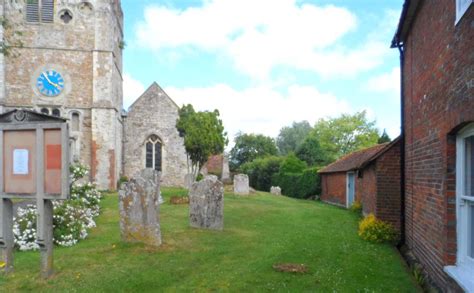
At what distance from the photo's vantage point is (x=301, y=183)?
97.2 feet

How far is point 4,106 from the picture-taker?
24.7 metres

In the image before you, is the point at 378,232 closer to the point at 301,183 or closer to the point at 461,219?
the point at 461,219

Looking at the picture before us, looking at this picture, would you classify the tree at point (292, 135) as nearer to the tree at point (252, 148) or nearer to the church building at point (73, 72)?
the tree at point (252, 148)

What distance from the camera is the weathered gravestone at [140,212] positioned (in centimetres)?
883

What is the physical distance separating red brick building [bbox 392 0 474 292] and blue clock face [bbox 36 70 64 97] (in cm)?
2377

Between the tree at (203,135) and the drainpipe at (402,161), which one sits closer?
the drainpipe at (402,161)

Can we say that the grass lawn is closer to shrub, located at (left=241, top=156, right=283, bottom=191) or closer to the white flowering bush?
the white flowering bush

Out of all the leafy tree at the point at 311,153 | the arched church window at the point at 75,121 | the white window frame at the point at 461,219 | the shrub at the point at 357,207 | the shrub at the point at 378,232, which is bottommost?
the shrub at the point at 357,207

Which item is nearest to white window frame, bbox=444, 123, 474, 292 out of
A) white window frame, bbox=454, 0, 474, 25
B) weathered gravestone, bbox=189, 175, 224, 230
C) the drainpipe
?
white window frame, bbox=454, 0, 474, 25

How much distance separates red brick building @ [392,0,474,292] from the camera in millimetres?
4562

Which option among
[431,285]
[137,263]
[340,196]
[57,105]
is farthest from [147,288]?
[57,105]

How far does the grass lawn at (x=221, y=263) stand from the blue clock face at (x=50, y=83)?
17646 millimetres

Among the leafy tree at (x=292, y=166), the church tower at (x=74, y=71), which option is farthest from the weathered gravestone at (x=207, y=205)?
the leafy tree at (x=292, y=166)

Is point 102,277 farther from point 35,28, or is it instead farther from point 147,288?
point 35,28
